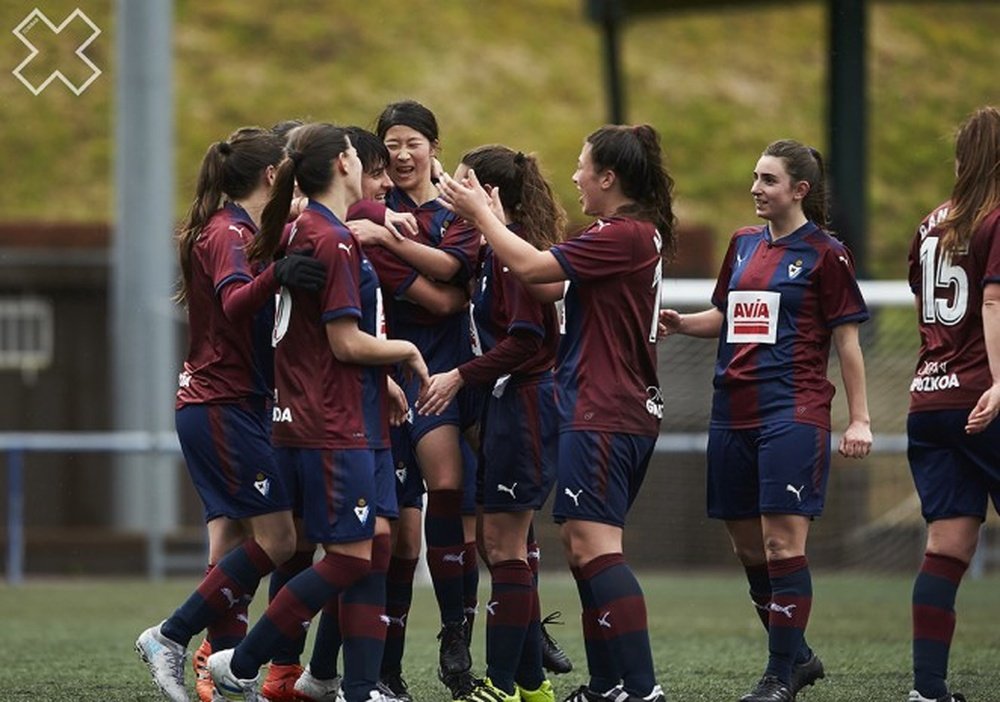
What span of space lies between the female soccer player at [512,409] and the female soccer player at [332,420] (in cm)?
47

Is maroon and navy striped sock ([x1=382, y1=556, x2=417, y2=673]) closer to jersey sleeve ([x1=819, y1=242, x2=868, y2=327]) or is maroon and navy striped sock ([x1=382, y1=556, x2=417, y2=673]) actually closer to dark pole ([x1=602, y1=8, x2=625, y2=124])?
jersey sleeve ([x1=819, y1=242, x2=868, y2=327])

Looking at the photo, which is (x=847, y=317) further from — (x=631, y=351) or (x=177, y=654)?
(x=177, y=654)

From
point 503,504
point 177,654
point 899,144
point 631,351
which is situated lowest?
point 177,654

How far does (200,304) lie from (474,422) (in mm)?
1074

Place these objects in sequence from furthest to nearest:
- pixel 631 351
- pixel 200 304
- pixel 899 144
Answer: pixel 899 144
pixel 200 304
pixel 631 351

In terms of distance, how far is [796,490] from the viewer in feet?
22.5

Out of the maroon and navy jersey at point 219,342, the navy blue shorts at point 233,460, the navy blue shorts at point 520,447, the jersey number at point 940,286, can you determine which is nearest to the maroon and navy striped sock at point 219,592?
the navy blue shorts at point 233,460

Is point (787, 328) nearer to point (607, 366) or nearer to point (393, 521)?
point (607, 366)

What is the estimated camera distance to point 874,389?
647 inches

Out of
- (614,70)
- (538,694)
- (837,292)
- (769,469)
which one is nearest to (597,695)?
(538,694)

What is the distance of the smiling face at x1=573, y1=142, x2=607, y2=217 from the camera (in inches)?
260

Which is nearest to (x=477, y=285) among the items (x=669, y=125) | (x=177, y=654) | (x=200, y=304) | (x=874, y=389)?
(x=200, y=304)

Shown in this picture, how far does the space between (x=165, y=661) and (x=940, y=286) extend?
2926 mm

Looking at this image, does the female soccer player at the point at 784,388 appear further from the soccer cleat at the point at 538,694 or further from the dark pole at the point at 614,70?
the dark pole at the point at 614,70
